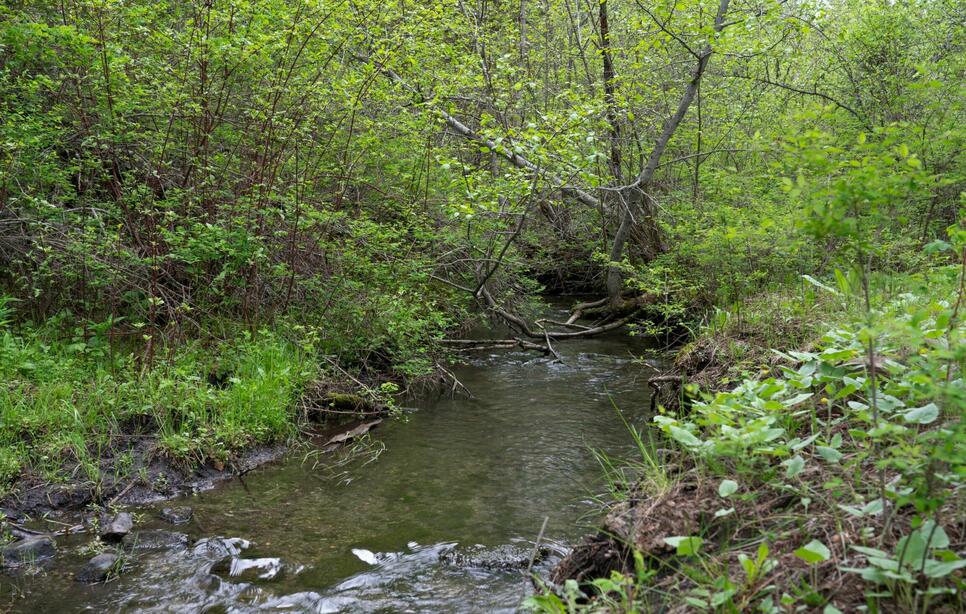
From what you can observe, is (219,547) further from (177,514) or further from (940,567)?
(940,567)

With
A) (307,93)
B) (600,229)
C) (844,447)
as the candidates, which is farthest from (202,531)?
(600,229)

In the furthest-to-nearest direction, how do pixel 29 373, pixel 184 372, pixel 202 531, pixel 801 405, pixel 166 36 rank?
pixel 166 36
pixel 184 372
pixel 29 373
pixel 202 531
pixel 801 405

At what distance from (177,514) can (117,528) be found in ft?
1.47

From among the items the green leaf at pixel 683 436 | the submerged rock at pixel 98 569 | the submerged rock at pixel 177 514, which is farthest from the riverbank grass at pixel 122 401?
the green leaf at pixel 683 436

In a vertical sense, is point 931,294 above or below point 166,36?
below

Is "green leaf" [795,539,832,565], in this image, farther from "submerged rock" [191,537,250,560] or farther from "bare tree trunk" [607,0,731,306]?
"bare tree trunk" [607,0,731,306]

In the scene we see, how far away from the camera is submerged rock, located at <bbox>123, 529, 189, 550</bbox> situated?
14.6ft

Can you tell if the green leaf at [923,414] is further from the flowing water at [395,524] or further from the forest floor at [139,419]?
the forest floor at [139,419]

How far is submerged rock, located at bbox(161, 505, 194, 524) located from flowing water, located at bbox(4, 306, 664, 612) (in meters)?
0.08

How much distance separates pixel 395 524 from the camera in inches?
193

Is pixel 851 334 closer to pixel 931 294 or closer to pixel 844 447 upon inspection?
pixel 844 447

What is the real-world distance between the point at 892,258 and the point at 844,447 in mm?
5142

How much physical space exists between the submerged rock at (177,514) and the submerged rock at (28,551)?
73 centimetres

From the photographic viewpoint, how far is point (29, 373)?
579 cm
